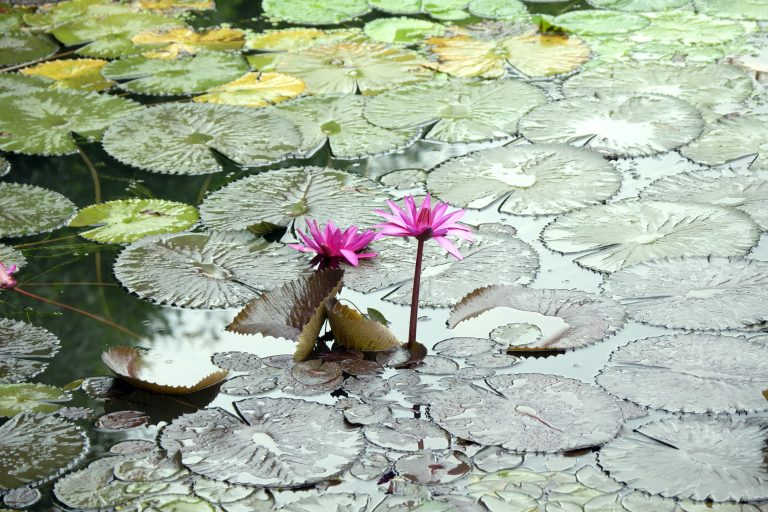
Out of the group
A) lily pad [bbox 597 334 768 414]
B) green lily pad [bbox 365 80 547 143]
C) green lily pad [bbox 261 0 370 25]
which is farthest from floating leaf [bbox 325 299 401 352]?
green lily pad [bbox 261 0 370 25]

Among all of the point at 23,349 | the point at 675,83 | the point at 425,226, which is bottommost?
the point at 23,349

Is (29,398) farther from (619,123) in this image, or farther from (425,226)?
(619,123)

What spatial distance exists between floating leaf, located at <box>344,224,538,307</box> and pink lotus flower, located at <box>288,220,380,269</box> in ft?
0.21

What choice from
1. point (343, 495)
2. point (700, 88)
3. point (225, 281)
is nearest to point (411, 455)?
point (343, 495)

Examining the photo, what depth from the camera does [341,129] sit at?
361 cm

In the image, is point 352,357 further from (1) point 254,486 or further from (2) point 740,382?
(2) point 740,382

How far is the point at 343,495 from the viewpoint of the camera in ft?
6.20

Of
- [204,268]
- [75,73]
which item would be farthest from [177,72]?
[204,268]

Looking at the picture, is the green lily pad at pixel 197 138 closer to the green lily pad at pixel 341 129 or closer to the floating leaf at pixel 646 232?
the green lily pad at pixel 341 129

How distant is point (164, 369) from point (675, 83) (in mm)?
2345

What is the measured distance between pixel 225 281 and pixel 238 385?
0.48 meters

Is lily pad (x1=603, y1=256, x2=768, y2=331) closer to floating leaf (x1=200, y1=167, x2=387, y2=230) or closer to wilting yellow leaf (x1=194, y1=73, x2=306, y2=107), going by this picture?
floating leaf (x1=200, y1=167, x2=387, y2=230)

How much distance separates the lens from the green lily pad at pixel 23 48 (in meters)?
4.45

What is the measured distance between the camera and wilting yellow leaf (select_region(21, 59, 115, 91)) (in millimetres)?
4125
